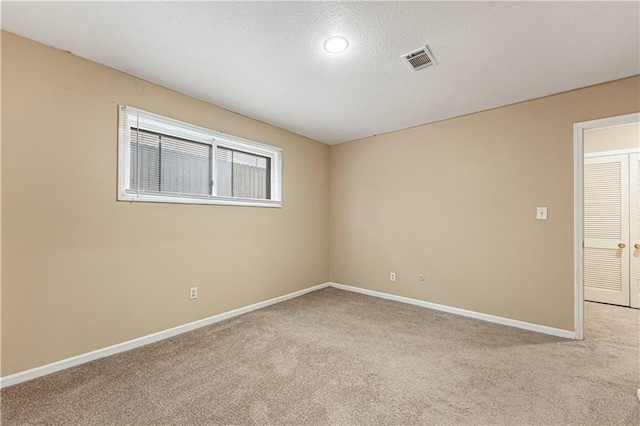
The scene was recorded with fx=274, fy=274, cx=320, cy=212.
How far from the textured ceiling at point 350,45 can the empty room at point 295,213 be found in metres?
0.02

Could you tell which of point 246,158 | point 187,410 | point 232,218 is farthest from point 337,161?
point 187,410

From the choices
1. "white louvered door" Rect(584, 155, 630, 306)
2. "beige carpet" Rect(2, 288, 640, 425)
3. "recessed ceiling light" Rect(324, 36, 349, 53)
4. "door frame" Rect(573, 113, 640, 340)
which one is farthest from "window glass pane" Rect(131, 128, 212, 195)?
"white louvered door" Rect(584, 155, 630, 306)

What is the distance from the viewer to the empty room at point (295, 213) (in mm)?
1774

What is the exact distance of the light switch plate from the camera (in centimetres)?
287

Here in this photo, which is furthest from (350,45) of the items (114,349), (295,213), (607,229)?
(607,229)

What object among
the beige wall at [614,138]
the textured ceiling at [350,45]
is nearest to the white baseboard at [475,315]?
the textured ceiling at [350,45]

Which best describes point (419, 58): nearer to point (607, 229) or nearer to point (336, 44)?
point (336, 44)

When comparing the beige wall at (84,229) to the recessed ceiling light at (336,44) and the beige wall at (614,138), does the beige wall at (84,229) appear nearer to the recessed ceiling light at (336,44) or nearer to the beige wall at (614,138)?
the recessed ceiling light at (336,44)

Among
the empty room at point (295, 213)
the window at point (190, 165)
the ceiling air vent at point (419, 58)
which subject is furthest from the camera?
Result: the window at point (190, 165)

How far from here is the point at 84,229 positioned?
222 cm

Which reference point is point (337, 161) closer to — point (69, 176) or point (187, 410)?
point (69, 176)

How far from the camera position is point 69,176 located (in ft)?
7.09

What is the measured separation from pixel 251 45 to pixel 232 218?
190 cm

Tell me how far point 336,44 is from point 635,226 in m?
4.48
